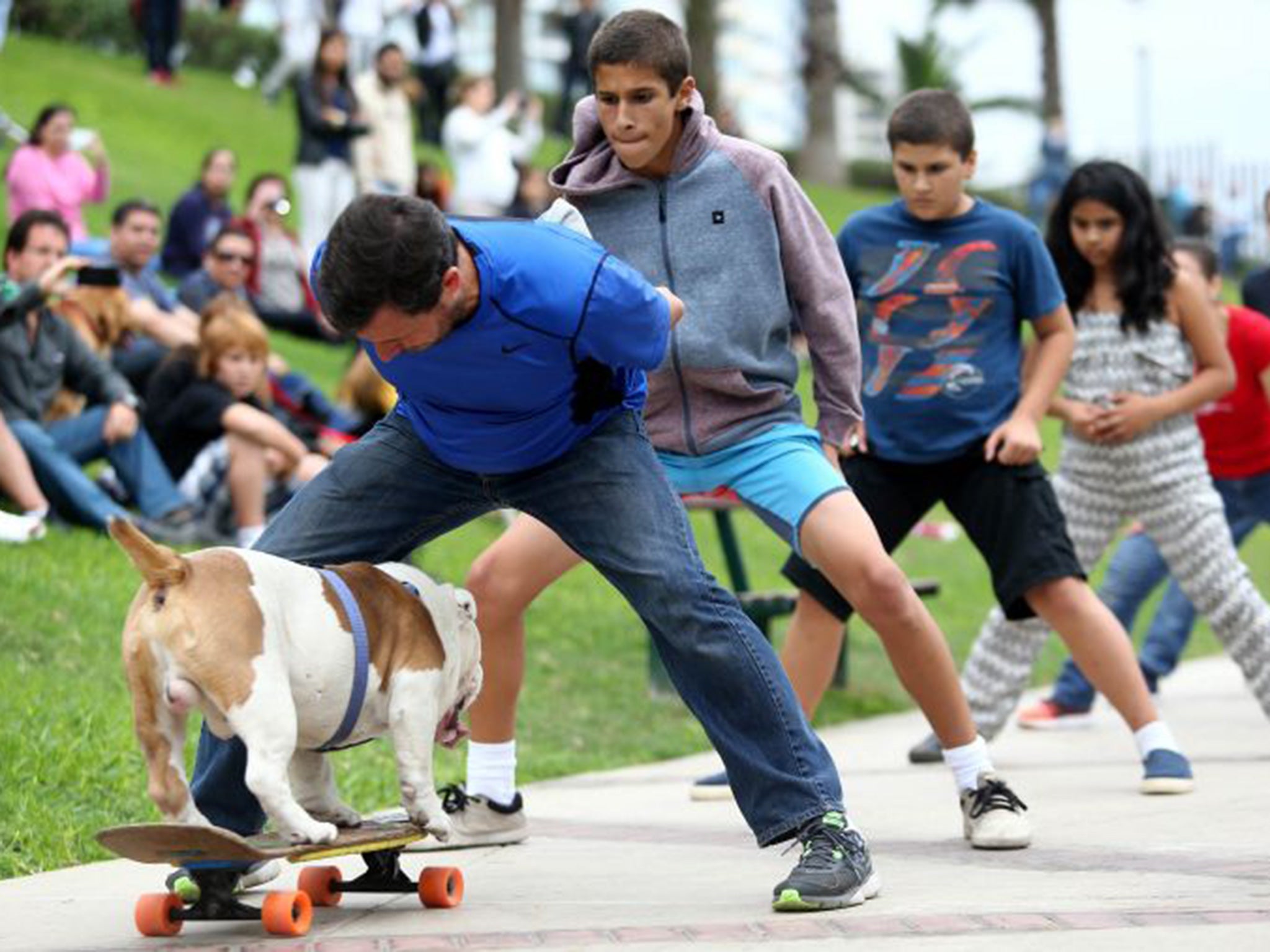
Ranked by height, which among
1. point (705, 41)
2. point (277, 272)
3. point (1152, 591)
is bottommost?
point (1152, 591)

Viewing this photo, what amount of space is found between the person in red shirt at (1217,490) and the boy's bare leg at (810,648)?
7.56 ft

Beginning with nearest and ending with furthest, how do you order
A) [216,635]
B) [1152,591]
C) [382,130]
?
[216,635]
[1152,591]
[382,130]

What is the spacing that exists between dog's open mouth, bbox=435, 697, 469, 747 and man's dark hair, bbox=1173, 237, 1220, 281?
194 inches

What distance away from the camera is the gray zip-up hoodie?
18.7ft

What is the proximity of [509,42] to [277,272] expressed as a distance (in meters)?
20.0

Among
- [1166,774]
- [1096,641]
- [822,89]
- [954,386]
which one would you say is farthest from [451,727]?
[822,89]

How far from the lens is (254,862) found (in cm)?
461

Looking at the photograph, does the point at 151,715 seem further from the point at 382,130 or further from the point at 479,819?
the point at 382,130

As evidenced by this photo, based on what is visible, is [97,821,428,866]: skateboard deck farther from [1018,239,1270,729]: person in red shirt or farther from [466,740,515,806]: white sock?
[1018,239,1270,729]: person in red shirt

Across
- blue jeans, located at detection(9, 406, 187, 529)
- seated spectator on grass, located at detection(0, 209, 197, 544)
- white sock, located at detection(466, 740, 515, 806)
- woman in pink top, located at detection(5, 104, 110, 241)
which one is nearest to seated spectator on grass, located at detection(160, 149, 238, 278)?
woman in pink top, located at detection(5, 104, 110, 241)

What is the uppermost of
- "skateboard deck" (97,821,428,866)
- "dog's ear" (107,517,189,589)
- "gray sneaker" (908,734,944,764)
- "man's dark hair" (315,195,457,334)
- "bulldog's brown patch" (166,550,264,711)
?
"man's dark hair" (315,195,457,334)

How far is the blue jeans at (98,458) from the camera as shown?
32.7ft

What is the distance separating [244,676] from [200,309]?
26.8 feet

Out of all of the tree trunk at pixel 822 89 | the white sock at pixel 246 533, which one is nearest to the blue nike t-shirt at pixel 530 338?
the white sock at pixel 246 533
